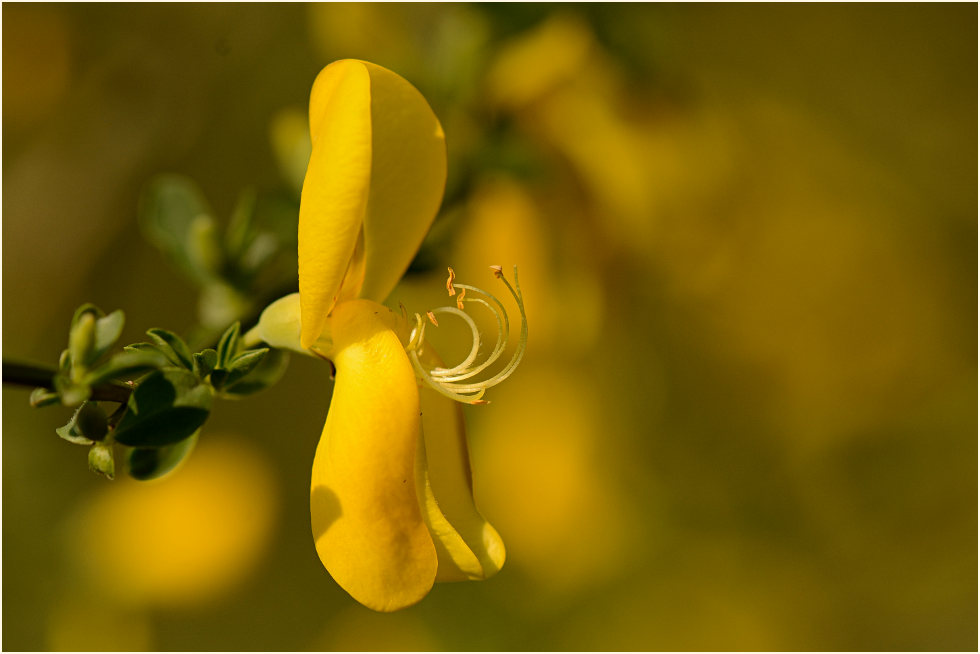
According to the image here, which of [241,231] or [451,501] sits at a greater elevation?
[241,231]

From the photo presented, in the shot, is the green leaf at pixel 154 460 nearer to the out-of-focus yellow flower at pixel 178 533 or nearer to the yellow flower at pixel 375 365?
the yellow flower at pixel 375 365

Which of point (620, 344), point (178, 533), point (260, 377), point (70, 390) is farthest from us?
point (620, 344)

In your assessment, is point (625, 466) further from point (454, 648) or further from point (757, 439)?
point (454, 648)

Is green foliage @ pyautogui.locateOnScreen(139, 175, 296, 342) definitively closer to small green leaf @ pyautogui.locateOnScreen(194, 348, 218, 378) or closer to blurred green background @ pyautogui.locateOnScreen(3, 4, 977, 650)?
small green leaf @ pyautogui.locateOnScreen(194, 348, 218, 378)

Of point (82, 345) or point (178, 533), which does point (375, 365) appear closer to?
point (82, 345)

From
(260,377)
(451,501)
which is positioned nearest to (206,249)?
(260,377)

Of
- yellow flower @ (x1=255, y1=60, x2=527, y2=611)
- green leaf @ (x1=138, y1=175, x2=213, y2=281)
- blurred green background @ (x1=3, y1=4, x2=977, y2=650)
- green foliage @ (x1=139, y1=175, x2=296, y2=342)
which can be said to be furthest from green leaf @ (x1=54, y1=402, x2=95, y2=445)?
blurred green background @ (x1=3, y1=4, x2=977, y2=650)
